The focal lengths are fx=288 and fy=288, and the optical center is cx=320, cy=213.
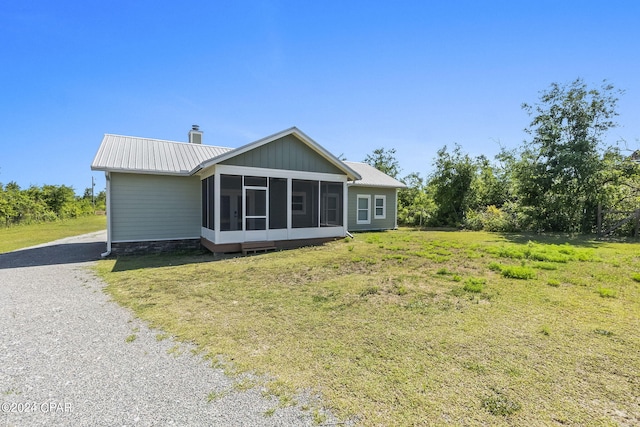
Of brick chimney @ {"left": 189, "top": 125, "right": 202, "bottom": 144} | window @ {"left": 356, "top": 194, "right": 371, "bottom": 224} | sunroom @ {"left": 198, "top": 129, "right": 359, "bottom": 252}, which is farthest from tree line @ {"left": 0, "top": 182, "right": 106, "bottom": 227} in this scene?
window @ {"left": 356, "top": 194, "right": 371, "bottom": 224}

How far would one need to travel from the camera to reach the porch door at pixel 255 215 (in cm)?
977

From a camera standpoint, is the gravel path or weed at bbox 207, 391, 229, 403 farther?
weed at bbox 207, 391, 229, 403

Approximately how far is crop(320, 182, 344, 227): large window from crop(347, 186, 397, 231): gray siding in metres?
3.44

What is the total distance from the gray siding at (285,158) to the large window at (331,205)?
875 mm

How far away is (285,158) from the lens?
33.8ft

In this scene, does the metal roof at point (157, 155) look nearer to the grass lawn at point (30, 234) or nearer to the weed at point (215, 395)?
the grass lawn at point (30, 234)

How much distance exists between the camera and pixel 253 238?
9812 millimetres

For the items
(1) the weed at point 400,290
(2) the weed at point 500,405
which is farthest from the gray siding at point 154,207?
(2) the weed at point 500,405

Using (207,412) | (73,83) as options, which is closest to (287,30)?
(73,83)

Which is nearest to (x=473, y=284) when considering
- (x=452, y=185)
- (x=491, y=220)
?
(x=491, y=220)

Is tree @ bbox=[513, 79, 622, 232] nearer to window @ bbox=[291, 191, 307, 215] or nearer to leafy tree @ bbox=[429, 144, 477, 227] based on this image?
leafy tree @ bbox=[429, 144, 477, 227]

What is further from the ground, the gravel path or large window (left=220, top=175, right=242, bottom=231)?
large window (left=220, top=175, right=242, bottom=231)

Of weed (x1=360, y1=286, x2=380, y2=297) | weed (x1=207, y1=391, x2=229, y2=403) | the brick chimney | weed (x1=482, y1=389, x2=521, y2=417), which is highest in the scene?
the brick chimney

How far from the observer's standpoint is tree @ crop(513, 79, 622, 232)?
1348cm
